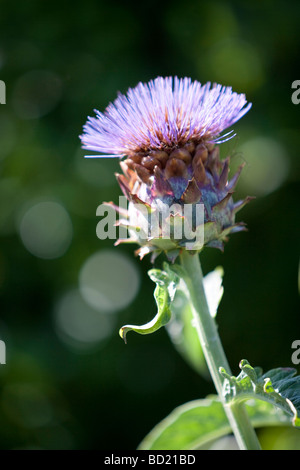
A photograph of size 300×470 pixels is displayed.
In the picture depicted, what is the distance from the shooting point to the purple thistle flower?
76 centimetres

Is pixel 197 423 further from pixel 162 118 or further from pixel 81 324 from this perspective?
pixel 81 324

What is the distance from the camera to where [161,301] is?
68 cm

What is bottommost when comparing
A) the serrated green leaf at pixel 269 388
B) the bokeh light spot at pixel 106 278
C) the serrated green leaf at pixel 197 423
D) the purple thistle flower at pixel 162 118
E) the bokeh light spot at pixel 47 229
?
the serrated green leaf at pixel 197 423

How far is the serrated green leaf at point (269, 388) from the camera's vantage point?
0.64 m

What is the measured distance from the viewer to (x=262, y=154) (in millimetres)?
1494

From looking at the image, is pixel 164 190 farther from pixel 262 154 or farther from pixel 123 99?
pixel 262 154

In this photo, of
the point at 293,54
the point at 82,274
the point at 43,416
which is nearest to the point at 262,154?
the point at 293,54

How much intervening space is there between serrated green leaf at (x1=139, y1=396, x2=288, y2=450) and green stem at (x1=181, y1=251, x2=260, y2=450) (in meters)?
0.09

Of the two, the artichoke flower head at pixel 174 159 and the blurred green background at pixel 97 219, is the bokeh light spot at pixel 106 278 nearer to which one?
the blurred green background at pixel 97 219

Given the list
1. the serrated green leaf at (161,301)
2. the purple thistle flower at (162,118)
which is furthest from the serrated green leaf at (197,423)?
the purple thistle flower at (162,118)

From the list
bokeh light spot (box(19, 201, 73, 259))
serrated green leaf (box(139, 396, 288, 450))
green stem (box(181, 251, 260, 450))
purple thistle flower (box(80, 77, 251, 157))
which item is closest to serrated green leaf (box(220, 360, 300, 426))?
green stem (box(181, 251, 260, 450))

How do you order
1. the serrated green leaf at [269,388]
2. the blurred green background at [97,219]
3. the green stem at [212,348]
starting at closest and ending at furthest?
the serrated green leaf at [269,388], the green stem at [212,348], the blurred green background at [97,219]

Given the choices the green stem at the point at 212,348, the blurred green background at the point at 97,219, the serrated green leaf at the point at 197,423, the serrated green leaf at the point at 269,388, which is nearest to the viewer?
the serrated green leaf at the point at 269,388

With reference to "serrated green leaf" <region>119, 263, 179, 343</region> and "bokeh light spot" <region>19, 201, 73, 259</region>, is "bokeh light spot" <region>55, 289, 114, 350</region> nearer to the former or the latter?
"bokeh light spot" <region>19, 201, 73, 259</region>
